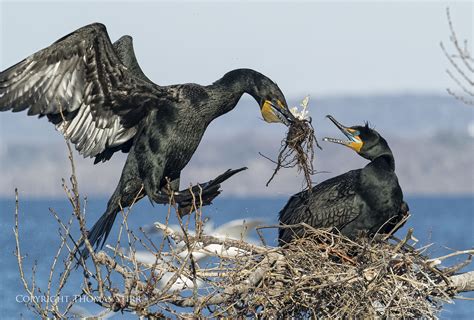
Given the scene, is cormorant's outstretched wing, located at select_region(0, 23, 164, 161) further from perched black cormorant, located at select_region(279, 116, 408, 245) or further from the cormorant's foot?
perched black cormorant, located at select_region(279, 116, 408, 245)

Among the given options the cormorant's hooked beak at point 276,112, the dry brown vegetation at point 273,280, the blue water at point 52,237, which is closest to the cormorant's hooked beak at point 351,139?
the cormorant's hooked beak at point 276,112

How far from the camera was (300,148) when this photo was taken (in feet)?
24.4

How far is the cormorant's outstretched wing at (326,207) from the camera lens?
7762mm

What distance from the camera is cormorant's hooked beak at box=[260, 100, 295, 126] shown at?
24.9 ft

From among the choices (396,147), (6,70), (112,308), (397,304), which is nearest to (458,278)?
(397,304)

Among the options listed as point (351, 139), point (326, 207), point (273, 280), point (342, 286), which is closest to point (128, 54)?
point (351, 139)

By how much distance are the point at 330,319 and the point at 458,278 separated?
0.91 metres

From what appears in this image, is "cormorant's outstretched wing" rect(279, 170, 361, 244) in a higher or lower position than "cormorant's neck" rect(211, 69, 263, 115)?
lower

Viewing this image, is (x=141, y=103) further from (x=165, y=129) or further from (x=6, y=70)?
(x=6, y=70)

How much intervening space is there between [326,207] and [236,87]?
1048mm

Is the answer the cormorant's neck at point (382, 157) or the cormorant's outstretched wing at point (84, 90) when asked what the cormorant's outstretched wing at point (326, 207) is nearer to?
the cormorant's neck at point (382, 157)

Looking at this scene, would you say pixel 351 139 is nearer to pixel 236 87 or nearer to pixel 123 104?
pixel 236 87

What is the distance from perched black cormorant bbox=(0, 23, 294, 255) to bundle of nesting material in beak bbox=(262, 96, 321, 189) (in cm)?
13

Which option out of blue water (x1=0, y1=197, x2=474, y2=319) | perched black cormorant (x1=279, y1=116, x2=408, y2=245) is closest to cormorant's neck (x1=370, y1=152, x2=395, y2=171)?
perched black cormorant (x1=279, y1=116, x2=408, y2=245)
